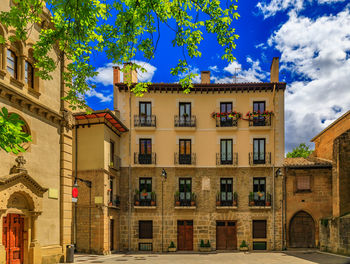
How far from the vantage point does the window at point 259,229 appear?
1025 inches

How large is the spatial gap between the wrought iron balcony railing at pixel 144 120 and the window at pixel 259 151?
8337 mm

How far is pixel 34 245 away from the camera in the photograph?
13.8 meters

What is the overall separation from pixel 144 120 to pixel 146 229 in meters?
8.62

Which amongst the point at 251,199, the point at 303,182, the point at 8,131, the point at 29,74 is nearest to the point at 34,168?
the point at 29,74

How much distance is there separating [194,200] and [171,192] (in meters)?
1.91

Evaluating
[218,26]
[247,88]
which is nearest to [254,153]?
→ [247,88]

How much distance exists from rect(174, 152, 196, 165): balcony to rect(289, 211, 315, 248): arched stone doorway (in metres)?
9.17

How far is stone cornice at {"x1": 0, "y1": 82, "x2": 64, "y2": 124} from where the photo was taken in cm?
1216

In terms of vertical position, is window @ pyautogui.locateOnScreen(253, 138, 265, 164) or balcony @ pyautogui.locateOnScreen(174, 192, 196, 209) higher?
window @ pyautogui.locateOnScreen(253, 138, 265, 164)

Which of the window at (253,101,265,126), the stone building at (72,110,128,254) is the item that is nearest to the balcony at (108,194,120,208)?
the stone building at (72,110,128,254)

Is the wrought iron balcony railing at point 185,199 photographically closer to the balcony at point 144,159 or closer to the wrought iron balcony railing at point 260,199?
the balcony at point 144,159

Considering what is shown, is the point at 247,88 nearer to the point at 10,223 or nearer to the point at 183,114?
the point at 183,114

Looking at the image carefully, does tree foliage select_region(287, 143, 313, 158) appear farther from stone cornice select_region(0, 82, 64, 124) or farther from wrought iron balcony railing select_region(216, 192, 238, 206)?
stone cornice select_region(0, 82, 64, 124)

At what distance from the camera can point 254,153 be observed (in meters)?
26.9
